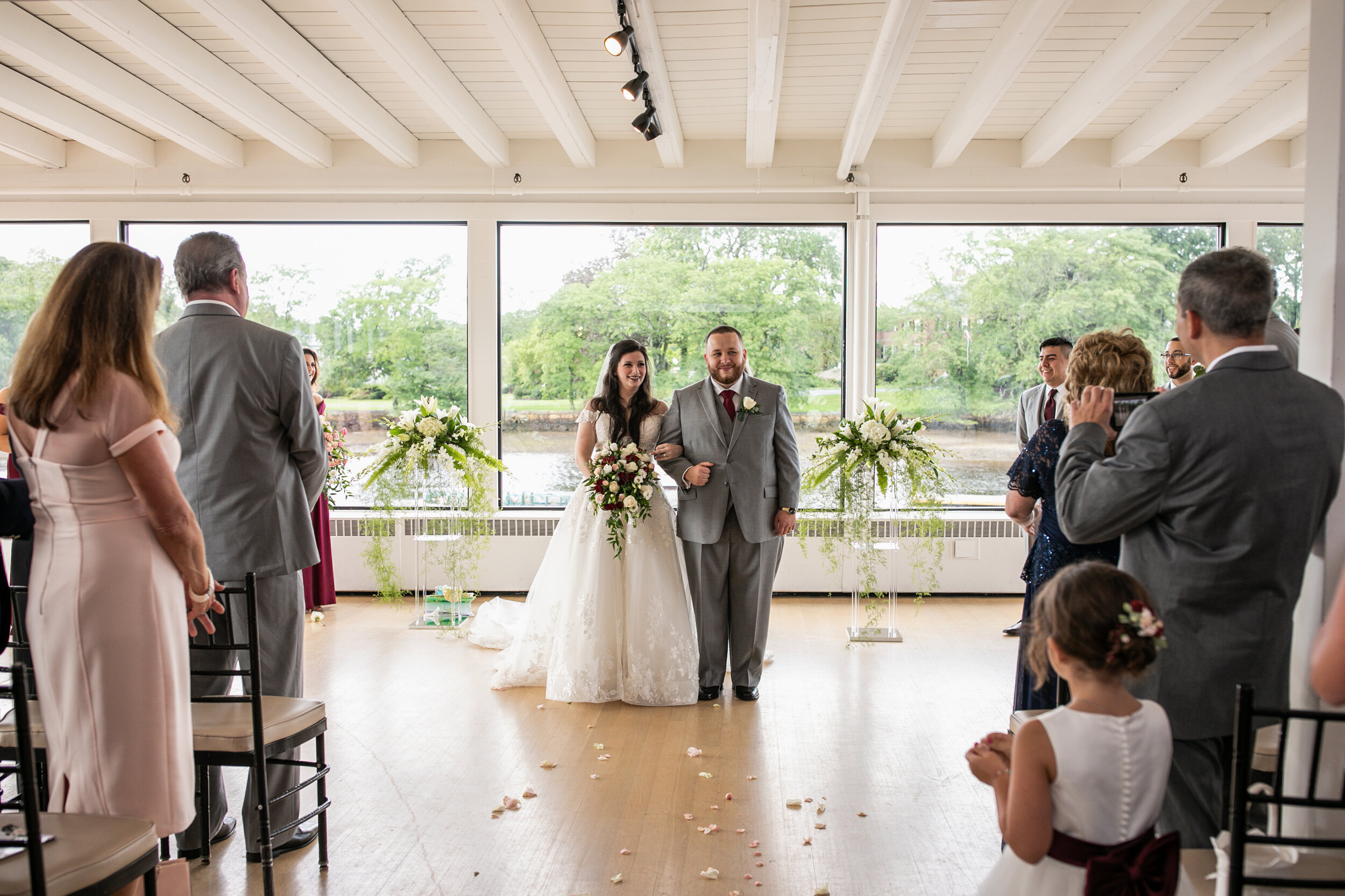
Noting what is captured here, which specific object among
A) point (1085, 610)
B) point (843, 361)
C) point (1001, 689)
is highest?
point (843, 361)

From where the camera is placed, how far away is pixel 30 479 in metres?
2.08

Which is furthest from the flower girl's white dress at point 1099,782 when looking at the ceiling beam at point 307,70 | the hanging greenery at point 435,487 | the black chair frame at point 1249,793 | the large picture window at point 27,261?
the large picture window at point 27,261

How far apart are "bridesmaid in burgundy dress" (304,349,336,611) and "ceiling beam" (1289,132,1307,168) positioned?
7.24 metres

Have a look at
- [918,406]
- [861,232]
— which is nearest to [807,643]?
[918,406]

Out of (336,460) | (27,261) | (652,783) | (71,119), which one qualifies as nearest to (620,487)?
(652,783)

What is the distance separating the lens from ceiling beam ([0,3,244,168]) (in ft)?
14.8

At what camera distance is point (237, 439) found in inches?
117

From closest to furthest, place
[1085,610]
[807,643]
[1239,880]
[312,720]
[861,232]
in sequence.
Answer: [1239,880] → [1085,610] → [312,720] → [807,643] → [861,232]

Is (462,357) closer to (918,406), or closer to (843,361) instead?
(843,361)

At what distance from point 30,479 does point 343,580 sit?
5491 millimetres

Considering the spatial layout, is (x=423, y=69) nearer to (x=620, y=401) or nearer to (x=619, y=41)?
(x=619, y=41)

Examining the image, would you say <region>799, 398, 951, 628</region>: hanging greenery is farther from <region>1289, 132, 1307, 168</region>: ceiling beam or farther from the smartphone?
<region>1289, 132, 1307, 168</region>: ceiling beam

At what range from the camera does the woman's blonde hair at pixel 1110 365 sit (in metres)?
2.72

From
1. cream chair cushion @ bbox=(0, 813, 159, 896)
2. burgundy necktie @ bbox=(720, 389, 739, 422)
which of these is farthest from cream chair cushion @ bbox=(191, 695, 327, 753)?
burgundy necktie @ bbox=(720, 389, 739, 422)
